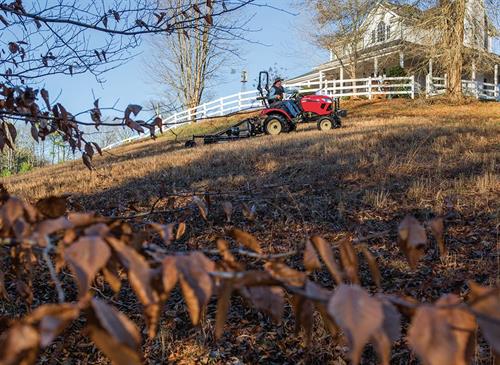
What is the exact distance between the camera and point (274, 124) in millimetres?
13836

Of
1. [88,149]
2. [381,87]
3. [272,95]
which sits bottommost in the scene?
[88,149]

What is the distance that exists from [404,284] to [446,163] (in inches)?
155

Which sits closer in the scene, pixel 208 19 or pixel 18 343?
pixel 18 343

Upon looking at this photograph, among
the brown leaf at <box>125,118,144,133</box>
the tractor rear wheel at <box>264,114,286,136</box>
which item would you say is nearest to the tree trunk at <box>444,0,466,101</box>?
the tractor rear wheel at <box>264,114,286,136</box>

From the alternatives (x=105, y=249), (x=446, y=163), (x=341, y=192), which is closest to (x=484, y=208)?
(x=341, y=192)

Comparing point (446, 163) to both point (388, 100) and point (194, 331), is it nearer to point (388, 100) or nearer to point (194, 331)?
point (194, 331)

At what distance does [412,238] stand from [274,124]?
1294 centimetres

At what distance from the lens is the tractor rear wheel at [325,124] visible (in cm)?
1345

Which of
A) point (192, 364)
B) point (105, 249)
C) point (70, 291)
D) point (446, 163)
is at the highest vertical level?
point (105, 249)

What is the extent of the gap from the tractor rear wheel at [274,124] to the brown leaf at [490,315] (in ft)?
43.2

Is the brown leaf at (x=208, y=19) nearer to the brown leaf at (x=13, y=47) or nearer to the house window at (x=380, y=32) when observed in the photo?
the brown leaf at (x=13, y=47)

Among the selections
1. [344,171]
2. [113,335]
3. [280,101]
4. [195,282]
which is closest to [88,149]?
[195,282]

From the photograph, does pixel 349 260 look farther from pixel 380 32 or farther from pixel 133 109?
pixel 380 32

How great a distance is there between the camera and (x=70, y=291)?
11.6 ft
